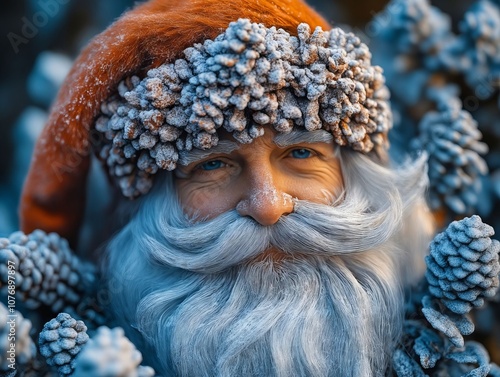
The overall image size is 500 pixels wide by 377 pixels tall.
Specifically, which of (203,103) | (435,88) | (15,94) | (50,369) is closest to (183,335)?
(50,369)

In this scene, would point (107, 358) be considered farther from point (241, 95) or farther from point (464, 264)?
point (464, 264)

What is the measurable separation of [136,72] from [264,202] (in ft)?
1.06

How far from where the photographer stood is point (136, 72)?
0.96 meters

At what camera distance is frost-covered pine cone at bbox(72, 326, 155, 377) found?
70cm

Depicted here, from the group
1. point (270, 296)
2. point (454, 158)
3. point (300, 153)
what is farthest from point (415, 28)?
point (270, 296)

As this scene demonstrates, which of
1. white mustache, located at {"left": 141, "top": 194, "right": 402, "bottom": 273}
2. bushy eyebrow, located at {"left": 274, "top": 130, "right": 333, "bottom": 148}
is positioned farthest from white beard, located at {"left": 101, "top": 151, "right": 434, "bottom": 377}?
bushy eyebrow, located at {"left": 274, "top": 130, "right": 333, "bottom": 148}

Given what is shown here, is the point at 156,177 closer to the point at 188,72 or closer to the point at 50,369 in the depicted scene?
the point at 188,72

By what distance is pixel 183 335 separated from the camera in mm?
937

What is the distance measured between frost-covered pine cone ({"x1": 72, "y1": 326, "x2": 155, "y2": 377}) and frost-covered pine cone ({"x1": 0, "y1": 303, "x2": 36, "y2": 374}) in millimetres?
125

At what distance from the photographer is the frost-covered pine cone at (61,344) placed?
0.88m

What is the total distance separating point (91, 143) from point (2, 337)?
401mm

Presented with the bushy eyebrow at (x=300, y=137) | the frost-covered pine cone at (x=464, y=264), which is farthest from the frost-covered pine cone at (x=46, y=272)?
the frost-covered pine cone at (x=464, y=264)

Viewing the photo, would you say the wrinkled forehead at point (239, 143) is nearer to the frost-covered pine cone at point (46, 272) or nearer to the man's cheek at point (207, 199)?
the man's cheek at point (207, 199)

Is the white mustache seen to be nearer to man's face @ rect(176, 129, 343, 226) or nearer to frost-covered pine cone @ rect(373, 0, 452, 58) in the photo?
man's face @ rect(176, 129, 343, 226)
